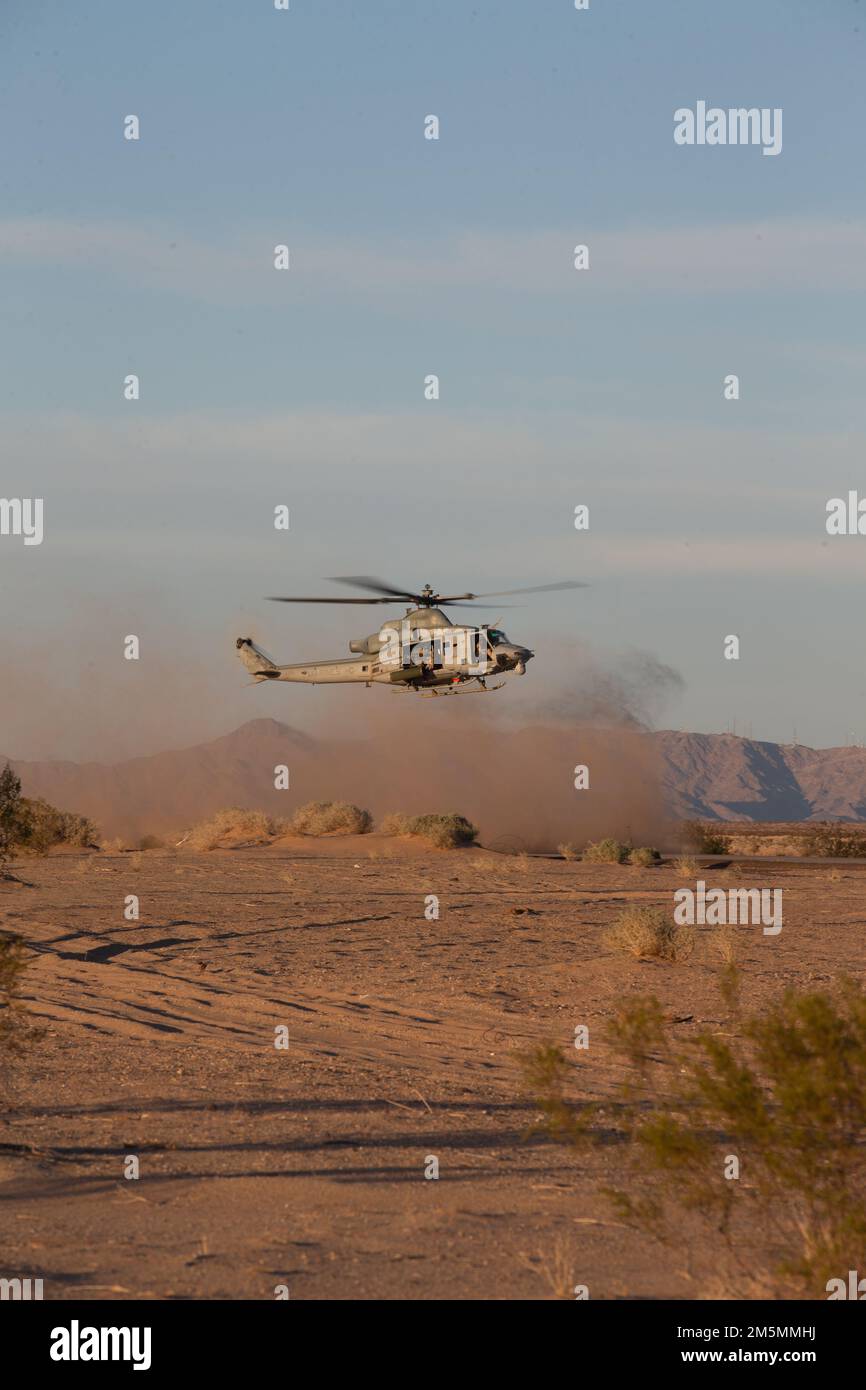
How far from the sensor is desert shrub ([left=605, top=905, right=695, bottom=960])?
24578 mm

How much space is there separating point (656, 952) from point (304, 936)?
7325mm

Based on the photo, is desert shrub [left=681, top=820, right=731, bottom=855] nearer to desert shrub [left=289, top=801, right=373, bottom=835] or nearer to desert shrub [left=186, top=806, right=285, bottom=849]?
desert shrub [left=289, top=801, right=373, bottom=835]

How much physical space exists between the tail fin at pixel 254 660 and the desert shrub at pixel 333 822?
16866mm

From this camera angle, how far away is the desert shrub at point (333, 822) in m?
61.0

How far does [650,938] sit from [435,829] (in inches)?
1208

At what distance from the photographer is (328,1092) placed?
14461 millimetres

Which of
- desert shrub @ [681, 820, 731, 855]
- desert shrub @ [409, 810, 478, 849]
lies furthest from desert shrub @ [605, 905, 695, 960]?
desert shrub @ [681, 820, 731, 855]

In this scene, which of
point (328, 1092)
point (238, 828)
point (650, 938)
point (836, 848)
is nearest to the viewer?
point (328, 1092)

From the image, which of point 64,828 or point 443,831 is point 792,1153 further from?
point 64,828

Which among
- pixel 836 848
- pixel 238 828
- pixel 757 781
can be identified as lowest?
pixel 836 848

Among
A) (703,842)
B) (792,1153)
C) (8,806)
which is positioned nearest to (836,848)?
(703,842)

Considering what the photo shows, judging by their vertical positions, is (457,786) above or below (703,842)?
above

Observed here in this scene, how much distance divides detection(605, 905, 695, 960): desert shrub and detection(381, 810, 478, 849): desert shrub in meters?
29.1
